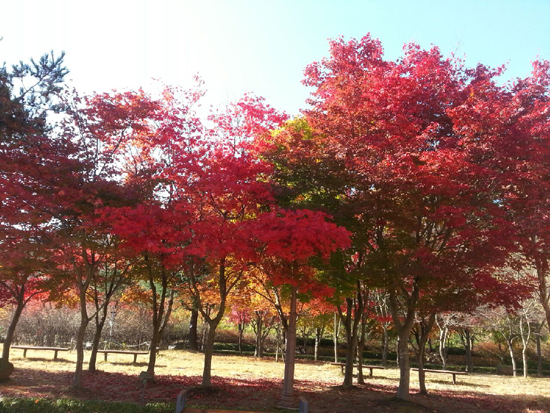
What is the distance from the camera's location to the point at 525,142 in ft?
30.1

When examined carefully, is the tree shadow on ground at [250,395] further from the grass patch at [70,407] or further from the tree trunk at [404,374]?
the grass patch at [70,407]

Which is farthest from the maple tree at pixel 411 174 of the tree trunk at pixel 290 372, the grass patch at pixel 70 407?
the grass patch at pixel 70 407

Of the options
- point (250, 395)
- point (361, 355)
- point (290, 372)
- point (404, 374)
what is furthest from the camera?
point (361, 355)

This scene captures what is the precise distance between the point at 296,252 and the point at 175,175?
400cm

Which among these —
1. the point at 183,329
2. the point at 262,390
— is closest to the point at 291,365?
the point at 262,390

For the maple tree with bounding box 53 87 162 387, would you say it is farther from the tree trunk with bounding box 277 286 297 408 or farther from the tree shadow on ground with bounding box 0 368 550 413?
the tree trunk with bounding box 277 286 297 408

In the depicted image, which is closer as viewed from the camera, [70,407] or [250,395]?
[70,407]

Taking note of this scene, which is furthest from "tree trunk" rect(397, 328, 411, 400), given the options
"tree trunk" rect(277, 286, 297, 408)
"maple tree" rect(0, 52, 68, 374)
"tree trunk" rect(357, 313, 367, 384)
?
"maple tree" rect(0, 52, 68, 374)

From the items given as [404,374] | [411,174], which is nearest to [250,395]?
[404,374]

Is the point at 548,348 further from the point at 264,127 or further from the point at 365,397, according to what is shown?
the point at 264,127

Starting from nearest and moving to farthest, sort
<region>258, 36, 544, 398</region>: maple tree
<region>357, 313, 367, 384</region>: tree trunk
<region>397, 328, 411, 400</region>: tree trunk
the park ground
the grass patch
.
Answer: the grass patch, <region>258, 36, 544, 398</region>: maple tree, the park ground, <region>397, 328, 411, 400</region>: tree trunk, <region>357, 313, 367, 384</region>: tree trunk

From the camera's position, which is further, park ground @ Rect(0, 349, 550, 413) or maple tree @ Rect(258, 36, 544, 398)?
park ground @ Rect(0, 349, 550, 413)

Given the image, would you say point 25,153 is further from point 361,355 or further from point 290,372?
point 361,355

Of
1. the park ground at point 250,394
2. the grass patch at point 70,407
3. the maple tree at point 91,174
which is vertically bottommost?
the park ground at point 250,394
